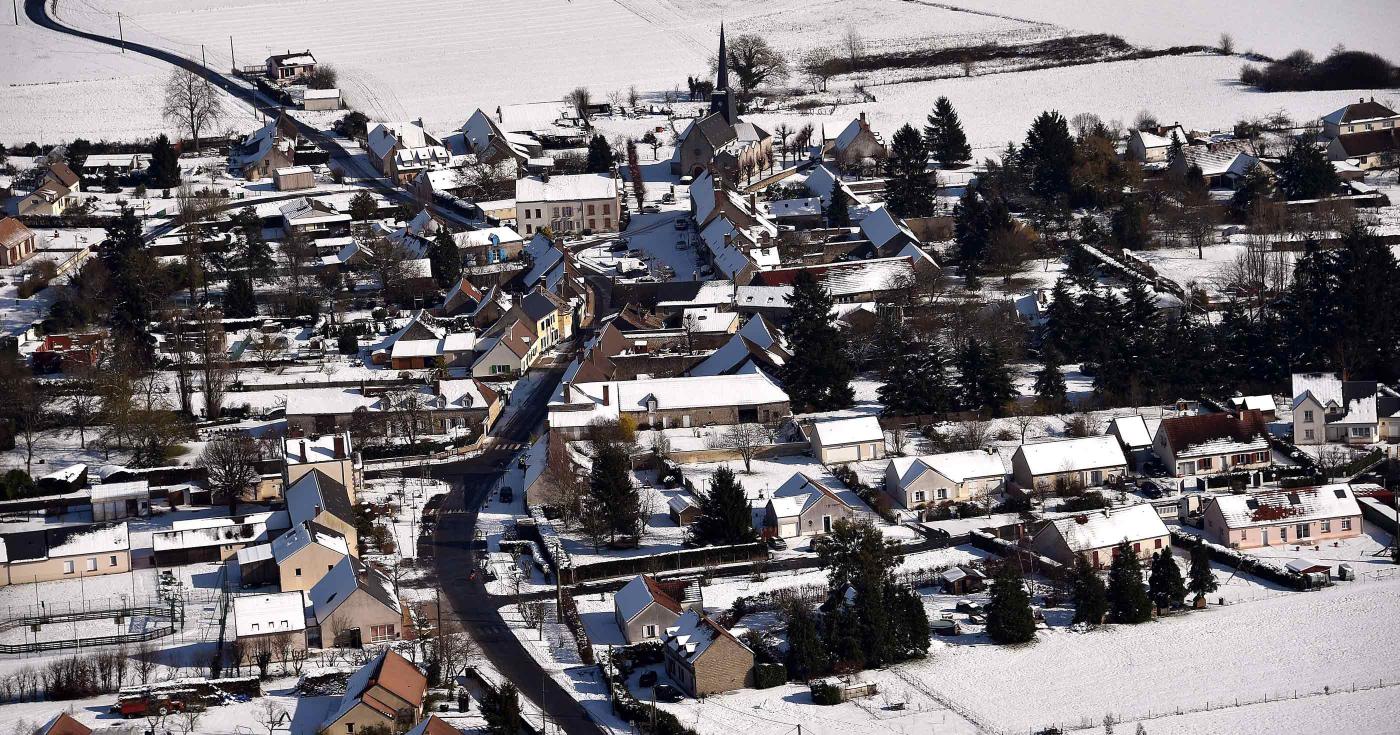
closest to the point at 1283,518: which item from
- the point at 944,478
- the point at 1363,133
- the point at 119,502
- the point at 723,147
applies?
the point at 944,478

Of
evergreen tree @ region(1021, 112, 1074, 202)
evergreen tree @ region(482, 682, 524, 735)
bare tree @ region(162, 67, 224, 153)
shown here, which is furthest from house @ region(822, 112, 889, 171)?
evergreen tree @ region(482, 682, 524, 735)

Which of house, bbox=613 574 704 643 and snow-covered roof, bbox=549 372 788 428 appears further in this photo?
snow-covered roof, bbox=549 372 788 428

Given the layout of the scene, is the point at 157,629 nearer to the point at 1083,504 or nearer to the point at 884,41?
the point at 1083,504

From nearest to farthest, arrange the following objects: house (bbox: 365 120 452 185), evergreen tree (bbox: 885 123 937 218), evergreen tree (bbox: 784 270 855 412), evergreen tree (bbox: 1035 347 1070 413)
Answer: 1. evergreen tree (bbox: 1035 347 1070 413)
2. evergreen tree (bbox: 784 270 855 412)
3. evergreen tree (bbox: 885 123 937 218)
4. house (bbox: 365 120 452 185)

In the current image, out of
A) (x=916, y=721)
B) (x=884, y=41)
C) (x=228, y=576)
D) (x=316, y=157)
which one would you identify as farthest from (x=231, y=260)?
(x=884, y=41)

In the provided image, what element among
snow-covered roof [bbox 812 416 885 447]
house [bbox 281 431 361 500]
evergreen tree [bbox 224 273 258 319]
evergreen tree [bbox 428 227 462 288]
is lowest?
snow-covered roof [bbox 812 416 885 447]

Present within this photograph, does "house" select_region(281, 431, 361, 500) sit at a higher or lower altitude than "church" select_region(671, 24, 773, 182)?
lower

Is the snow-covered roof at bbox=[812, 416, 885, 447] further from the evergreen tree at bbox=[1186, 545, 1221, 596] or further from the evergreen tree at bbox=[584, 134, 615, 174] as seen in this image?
the evergreen tree at bbox=[584, 134, 615, 174]
